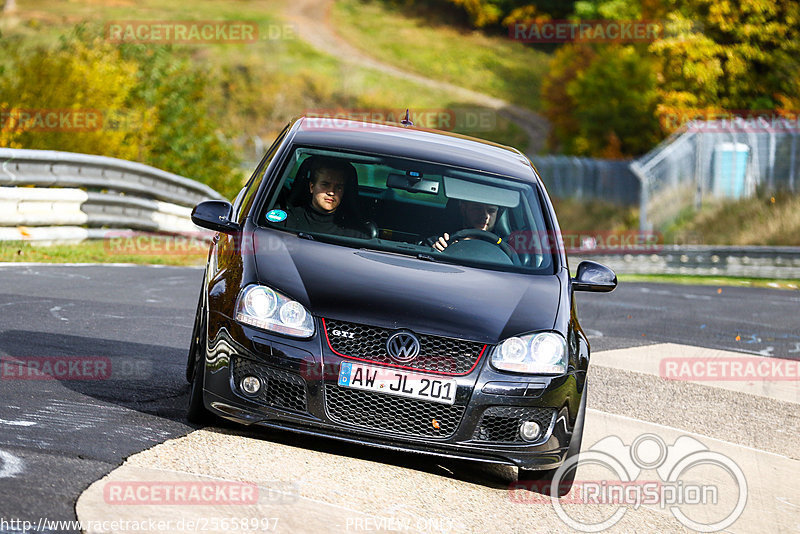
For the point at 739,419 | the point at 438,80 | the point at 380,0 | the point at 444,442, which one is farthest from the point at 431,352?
the point at 380,0

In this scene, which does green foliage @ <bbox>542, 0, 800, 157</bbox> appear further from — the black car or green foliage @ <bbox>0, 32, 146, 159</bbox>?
the black car

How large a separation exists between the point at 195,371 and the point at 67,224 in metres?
9.91

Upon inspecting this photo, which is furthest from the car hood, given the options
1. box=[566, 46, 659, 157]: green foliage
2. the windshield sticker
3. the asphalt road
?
box=[566, 46, 659, 157]: green foliage

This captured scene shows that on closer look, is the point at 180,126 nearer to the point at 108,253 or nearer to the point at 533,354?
the point at 108,253

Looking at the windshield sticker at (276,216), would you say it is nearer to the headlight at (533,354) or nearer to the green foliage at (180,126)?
the headlight at (533,354)

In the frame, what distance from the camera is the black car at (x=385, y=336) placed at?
560 cm

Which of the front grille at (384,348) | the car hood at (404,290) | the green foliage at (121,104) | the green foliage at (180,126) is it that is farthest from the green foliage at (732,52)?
the front grille at (384,348)

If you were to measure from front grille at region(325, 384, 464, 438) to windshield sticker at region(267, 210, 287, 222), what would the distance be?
1.32m

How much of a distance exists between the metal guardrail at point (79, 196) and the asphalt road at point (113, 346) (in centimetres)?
139

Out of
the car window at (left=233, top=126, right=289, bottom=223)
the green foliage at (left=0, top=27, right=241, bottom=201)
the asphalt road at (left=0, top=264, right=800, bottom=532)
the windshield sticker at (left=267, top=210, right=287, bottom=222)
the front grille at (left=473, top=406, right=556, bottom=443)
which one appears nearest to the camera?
the asphalt road at (left=0, top=264, right=800, bottom=532)

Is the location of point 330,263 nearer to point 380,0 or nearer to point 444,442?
point 444,442

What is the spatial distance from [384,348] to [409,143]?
6.68ft

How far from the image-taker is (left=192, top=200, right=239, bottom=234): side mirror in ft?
21.1

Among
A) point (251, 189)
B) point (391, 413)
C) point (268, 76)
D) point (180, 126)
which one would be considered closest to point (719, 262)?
point (180, 126)
